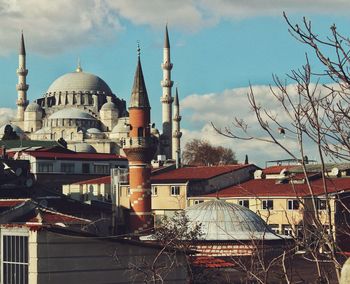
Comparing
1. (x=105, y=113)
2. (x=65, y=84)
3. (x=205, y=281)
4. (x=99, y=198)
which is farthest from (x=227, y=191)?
(x=65, y=84)

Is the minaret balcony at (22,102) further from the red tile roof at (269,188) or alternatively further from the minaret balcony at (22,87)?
the red tile roof at (269,188)

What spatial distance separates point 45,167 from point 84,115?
4094 cm

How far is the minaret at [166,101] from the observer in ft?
306

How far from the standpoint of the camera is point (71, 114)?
347 ft

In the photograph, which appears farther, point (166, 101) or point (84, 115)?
point (84, 115)

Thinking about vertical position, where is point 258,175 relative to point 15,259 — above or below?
above

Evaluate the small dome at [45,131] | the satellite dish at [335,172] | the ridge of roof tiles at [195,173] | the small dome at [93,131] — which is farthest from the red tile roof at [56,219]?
the small dome at [45,131]

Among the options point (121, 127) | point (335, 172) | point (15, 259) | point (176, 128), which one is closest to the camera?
point (15, 259)

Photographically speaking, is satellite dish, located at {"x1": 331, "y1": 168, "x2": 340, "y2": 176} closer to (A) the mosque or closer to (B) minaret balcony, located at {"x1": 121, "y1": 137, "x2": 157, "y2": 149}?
(B) minaret balcony, located at {"x1": 121, "y1": 137, "x2": 157, "y2": 149}

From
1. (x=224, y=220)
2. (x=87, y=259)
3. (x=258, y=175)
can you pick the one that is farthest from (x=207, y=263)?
(x=258, y=175)

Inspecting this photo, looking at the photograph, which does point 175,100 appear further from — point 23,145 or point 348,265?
point 348,265

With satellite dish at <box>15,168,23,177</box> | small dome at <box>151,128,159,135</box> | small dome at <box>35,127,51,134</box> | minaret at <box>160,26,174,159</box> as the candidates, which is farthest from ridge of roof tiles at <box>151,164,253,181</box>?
small dome at <box>35,127,51,134</box>

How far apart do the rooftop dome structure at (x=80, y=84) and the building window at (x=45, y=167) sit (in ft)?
162

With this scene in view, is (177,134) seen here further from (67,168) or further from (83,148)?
(67,168)
